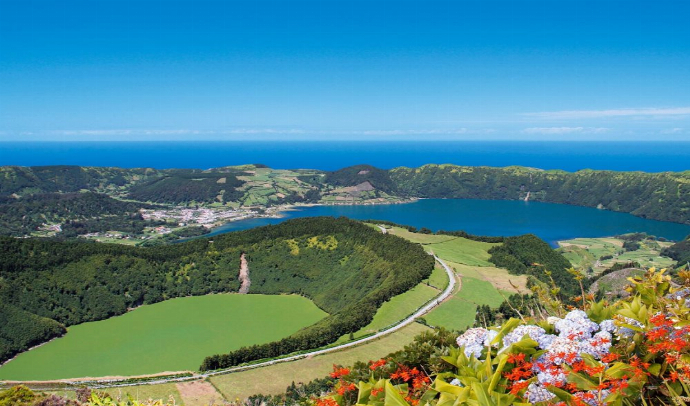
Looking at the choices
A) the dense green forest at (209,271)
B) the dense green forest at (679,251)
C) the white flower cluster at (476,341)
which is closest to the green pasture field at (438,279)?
the dense green forest at (209,271)

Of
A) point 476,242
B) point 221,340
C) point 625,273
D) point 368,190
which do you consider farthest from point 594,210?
point 221,340

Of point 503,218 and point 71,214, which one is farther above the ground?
point 71,214

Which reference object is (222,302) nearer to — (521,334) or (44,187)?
(521,334)

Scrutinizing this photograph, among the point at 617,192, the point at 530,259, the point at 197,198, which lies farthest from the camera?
the point at 197,198

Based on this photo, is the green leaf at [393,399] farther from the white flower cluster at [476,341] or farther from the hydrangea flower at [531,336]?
the hydrangea flower at [531,336]

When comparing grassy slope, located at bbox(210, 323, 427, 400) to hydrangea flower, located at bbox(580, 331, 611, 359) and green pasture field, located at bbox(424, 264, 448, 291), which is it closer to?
green pasture field, located at bbox(424, 264, 448, 291)

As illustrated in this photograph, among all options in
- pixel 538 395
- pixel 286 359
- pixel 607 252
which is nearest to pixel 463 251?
pixel 286 359

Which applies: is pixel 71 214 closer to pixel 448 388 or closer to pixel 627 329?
pixel 448 388
